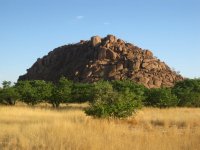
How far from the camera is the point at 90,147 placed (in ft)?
30.0

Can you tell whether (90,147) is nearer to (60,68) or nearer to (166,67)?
(166,67)

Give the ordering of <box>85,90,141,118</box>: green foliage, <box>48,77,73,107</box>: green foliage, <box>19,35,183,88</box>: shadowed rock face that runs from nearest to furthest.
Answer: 1. <box>85,90,141,118</box>: green foliage
2. <box>48,77,73,107</box>: green foliage
3. <box>19,35,183,88</box>: shadowed rock face

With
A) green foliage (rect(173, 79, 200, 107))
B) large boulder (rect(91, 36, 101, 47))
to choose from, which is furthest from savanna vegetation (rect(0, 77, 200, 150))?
large boulder (rect(91, 36, 101, 47))

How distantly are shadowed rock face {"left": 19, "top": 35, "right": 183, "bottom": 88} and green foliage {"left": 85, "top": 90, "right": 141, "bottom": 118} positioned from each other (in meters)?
59.1

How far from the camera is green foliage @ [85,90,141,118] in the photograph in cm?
1919

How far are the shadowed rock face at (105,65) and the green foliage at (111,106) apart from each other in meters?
59.1

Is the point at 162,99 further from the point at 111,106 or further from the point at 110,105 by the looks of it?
the point at 111,106

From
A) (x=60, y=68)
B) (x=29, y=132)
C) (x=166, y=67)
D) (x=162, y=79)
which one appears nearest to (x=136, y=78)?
(x=162, y=79)

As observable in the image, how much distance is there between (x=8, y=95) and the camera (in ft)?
133

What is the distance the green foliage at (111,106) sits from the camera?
63.0 feet

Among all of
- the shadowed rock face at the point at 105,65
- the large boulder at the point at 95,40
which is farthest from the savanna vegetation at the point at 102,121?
the large boulder at the point at 95,40

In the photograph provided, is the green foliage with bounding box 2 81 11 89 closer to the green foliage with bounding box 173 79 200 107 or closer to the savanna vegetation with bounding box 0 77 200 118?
the savanna vegetation with bounding box 0 77 200 118

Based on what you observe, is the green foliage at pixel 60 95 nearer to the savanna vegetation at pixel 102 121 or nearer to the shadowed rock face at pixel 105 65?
the savanna vegetation at pixel 102 121

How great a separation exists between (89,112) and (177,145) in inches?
422
